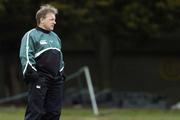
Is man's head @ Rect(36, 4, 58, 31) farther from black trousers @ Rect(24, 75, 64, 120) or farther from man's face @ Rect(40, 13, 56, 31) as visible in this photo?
black trousers @ Rect(24, 75, 64, 120)

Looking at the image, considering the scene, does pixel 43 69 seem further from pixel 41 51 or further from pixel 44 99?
pixel 44 99

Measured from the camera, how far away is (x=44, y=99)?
8.34 m

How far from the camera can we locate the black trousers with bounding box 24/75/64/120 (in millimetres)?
8242

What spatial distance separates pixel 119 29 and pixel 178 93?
7238 mm

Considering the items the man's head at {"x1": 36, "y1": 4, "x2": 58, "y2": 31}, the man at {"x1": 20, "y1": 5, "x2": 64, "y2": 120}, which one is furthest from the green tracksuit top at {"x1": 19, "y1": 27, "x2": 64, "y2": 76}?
the man's head at {"x1": 36, "y1": 4, "x2": 58, "y2": 31}

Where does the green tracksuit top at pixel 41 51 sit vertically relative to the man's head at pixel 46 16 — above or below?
below

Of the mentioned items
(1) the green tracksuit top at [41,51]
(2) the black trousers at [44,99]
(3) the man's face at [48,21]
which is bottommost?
(2) the black trousers at [44,99]

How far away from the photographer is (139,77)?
30.4 m

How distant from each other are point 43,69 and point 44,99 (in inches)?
15.5

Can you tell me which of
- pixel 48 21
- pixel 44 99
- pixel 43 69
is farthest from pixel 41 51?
pixel 44 99

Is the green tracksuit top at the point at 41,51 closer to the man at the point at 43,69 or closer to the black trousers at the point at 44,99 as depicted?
the man at the point at 43,69

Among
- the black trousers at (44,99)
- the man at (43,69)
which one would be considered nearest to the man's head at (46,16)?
the man at (43,69)

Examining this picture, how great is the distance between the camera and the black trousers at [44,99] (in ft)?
27.0

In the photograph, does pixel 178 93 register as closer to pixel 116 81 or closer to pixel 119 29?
pixel 116 81
